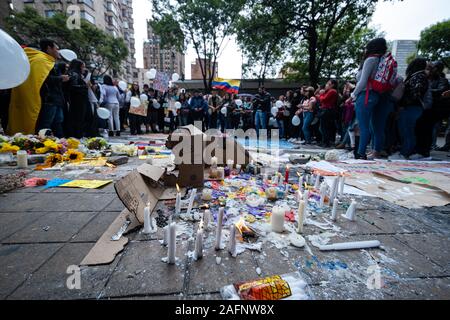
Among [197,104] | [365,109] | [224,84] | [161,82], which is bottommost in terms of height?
[365,109]

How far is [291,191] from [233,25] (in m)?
18.3

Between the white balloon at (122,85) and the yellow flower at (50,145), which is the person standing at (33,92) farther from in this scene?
the white balloon at (122,85)

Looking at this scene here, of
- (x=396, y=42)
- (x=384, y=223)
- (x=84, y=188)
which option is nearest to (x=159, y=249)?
(x=84, y=188)

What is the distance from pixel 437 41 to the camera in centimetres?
2278

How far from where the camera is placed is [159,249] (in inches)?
58.2

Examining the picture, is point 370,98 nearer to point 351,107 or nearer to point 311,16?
point 351,107

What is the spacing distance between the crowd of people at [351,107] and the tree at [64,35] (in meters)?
18.2

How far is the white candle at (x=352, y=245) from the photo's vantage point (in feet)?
5.00

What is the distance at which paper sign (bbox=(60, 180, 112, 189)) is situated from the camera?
2741 mm

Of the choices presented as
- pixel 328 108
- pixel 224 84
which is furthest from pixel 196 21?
pixel 328 108

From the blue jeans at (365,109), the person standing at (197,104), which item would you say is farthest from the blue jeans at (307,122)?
the person standing at (197,104)

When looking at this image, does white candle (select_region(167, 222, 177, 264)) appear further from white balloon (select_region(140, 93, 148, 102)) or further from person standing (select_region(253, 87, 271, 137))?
white balloon (select_region(140, 93, 148, 102))

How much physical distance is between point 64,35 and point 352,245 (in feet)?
93.5
